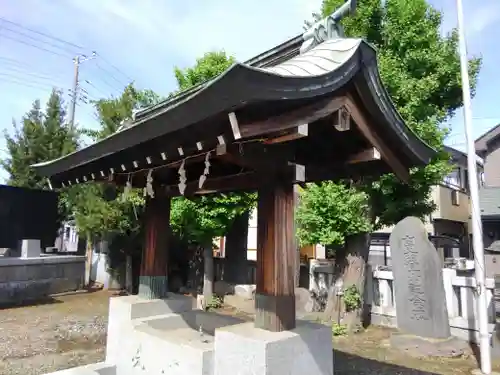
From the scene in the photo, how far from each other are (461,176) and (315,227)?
1534 cm

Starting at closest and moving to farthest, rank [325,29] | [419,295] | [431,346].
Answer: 1. [325,29]
2. [431,346]
3. [419,295]

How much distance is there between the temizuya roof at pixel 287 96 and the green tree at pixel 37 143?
48.1 ft

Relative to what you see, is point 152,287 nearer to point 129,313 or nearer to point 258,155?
point 129,313

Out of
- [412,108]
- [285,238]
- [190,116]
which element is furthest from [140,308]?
[412,108]

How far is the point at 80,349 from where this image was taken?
298 inches

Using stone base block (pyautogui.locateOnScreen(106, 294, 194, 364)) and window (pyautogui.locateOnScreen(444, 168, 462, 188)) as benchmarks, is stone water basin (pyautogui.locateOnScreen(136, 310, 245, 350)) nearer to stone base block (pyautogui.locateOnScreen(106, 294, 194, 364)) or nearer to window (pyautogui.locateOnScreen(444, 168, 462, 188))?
stone base block (pyautogui.locateOnScreen(106, 294, 194, 364))

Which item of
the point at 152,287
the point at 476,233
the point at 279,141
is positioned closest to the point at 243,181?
the point at 279,141

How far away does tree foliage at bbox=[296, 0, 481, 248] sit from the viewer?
28.2ft

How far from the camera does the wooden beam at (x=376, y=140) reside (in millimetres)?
3120

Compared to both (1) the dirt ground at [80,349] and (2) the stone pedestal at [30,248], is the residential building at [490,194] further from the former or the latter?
(2) the stone pedestal at [30,248]

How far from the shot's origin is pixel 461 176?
20.3 meters

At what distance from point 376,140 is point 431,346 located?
5914 millimetres

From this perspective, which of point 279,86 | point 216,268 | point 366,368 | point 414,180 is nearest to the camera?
point 279,86

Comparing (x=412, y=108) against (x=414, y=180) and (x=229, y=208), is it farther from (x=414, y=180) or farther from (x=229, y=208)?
(x=229, y=208)
